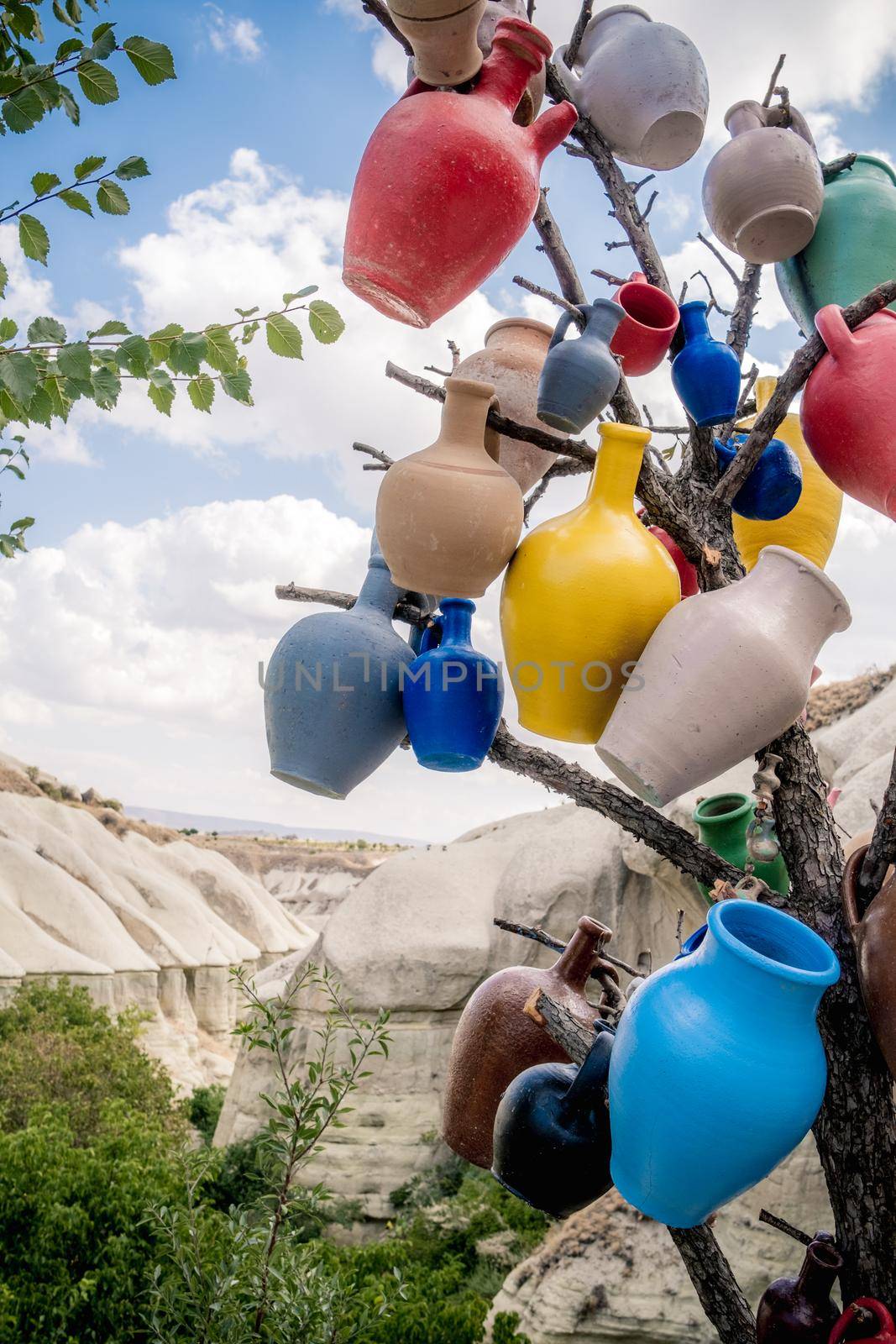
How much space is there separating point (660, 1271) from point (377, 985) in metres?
4.23

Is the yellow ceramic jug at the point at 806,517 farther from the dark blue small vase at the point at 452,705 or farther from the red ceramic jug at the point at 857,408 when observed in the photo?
the dark blue small vase at the point at 452,705

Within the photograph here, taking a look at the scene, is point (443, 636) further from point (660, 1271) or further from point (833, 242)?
point (660, 1271)

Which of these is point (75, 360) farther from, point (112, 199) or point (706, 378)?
point (706, 378)

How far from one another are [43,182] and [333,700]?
909 mm

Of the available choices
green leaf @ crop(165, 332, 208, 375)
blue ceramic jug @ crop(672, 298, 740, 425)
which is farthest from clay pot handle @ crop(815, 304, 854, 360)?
green leaf @ crop(165, 332, 208, 375)

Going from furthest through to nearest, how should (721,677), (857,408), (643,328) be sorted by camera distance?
(643,328)
(857,408)
(721,677)

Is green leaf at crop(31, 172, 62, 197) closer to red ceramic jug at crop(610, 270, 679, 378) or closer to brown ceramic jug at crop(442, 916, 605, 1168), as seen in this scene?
red ceramic jug at crop(610, 270, 679, 378)

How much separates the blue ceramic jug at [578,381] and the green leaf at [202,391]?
0.72 m

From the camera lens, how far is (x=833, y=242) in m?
1.32

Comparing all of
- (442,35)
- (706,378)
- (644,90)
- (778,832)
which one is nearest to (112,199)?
(442,35)

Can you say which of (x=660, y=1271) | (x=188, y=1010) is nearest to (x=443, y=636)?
(x=660, y=1271)

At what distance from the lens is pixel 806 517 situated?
1401 millimetres

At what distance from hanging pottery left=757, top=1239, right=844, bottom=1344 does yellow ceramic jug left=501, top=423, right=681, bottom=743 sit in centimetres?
73

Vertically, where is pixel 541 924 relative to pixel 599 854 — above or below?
below
